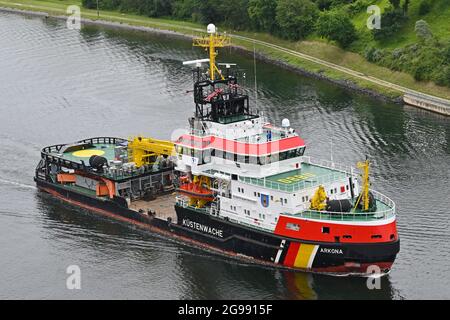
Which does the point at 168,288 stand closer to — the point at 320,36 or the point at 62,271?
the point at 62,271

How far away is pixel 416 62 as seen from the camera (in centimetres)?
9831

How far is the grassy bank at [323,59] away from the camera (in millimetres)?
97312

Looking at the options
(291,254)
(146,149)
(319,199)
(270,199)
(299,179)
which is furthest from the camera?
(146,149)

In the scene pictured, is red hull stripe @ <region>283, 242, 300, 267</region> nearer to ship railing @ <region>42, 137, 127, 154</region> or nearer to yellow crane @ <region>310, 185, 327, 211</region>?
yellow crane @ <region>310, 185, 327, 211</region>

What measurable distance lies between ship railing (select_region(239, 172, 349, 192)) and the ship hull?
9.42 ft

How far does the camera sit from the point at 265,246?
181ft

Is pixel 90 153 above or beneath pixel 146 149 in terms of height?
beneath

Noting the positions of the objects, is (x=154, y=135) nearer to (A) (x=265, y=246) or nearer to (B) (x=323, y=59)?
(A) (x=265, y=246)

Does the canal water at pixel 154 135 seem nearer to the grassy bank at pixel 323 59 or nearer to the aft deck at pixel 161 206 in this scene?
the aft deck at pixel 161 206

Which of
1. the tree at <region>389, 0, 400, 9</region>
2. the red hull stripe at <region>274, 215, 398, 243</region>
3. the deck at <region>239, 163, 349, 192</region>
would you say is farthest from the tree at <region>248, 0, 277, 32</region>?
the red hull stripe at <region>274, 215, 398, 243</region>

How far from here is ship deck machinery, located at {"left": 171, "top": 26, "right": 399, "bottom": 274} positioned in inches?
2076

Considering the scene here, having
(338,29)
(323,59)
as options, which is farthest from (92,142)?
(338,29)

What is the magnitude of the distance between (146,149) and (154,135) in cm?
1639

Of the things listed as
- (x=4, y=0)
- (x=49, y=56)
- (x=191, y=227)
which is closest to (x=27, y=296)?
(x=191, y=227)
